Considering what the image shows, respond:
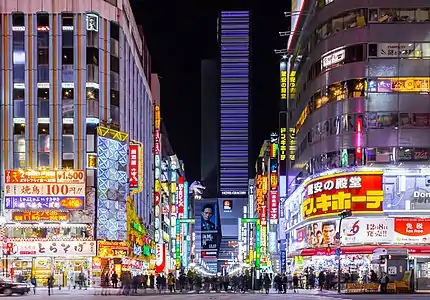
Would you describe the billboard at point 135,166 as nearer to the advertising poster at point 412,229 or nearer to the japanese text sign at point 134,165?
the japanese text sign at point 134,165

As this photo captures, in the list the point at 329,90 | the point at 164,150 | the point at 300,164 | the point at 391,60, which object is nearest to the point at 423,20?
the point at 391,60

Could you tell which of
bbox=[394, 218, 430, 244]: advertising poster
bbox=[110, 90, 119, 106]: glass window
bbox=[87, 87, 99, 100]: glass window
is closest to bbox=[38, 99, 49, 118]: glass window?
bbox=[87, 87, 99, 100]: glass window

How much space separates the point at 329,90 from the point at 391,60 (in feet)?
21.1

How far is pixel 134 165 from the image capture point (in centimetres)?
8412

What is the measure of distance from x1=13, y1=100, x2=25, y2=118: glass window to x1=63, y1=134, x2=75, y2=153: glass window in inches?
192

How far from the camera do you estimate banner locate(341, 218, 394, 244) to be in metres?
66.3

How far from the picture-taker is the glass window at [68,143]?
271 ft

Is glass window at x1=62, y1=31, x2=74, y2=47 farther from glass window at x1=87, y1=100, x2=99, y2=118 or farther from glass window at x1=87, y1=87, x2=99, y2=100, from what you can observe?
glass window at x1=87, y1=100, x2=99, y2=118

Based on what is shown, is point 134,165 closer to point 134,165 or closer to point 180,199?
point 134,165

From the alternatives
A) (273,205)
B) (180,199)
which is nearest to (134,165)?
(273,205)

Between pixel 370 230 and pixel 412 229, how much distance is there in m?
3.33

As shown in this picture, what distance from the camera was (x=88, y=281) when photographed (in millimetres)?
79750

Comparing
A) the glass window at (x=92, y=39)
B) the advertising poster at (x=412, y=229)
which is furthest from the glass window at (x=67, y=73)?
the advertising poster at (x=412, y=229)

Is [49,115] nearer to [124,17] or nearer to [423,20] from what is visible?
[124,17]
